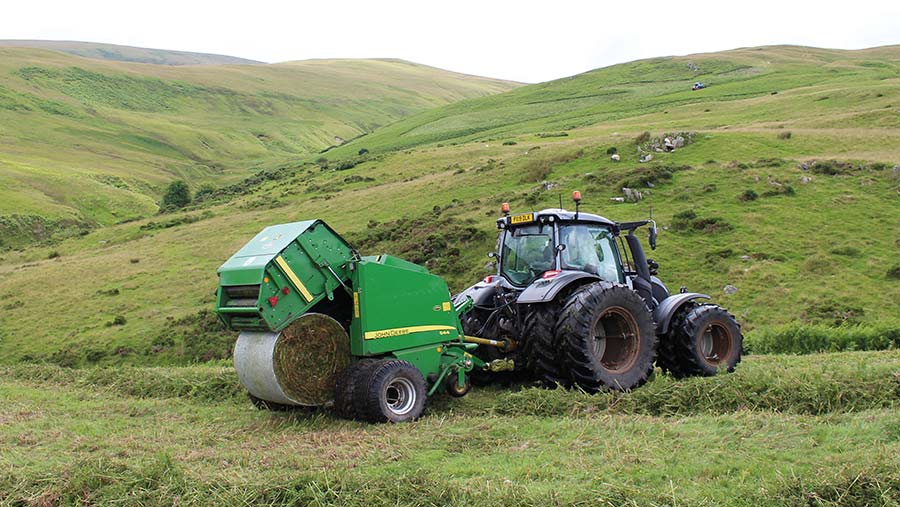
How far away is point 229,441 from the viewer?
7891 mm

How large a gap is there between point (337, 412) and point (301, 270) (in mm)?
1873

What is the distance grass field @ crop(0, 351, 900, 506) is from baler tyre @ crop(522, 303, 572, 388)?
61cm

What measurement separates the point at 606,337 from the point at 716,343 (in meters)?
2.70

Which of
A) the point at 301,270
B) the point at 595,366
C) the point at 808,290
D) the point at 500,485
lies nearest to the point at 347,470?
the point at 500,485

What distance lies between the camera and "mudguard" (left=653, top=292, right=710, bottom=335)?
1111 cm

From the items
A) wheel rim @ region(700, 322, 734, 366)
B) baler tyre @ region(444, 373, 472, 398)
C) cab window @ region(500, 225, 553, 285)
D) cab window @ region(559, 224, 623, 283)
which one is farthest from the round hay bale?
wheel rim @ region(700, 322, 734, 366)

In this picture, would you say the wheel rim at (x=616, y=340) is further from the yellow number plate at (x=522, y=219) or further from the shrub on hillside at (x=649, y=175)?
the shrub on hillside at (x=649, y=175)

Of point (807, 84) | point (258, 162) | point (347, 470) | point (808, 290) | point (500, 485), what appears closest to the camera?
point (500, 485)

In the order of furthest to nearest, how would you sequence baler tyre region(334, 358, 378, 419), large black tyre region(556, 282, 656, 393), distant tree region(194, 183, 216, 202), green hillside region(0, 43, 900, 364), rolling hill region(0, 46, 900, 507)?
1. distant tree region(194, 183, 216, 202)
2. green hillside region(0, 43, 900, 364)
3. large black tyre region(556, 282, 656, 393)
4. baler tyre region(334, 358, 378, 419)
5. rolling hill region(0, 46, 900, 507)

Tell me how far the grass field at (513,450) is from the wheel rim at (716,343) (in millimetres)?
2153

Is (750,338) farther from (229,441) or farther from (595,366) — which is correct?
(229,441)

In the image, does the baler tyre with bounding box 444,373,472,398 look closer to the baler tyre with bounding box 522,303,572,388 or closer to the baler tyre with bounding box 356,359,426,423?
the baler tyre with bounding box 356,359,426,423

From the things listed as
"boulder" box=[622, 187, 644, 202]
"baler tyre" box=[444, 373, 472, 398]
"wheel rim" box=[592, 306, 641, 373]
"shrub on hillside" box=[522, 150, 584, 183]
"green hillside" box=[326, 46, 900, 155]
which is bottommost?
"baler tyre" box=[444, 373, 472, 398]

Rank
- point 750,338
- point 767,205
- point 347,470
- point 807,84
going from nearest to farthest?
point 347,470 → point 750,338 → point 767,205 → point 807,84
